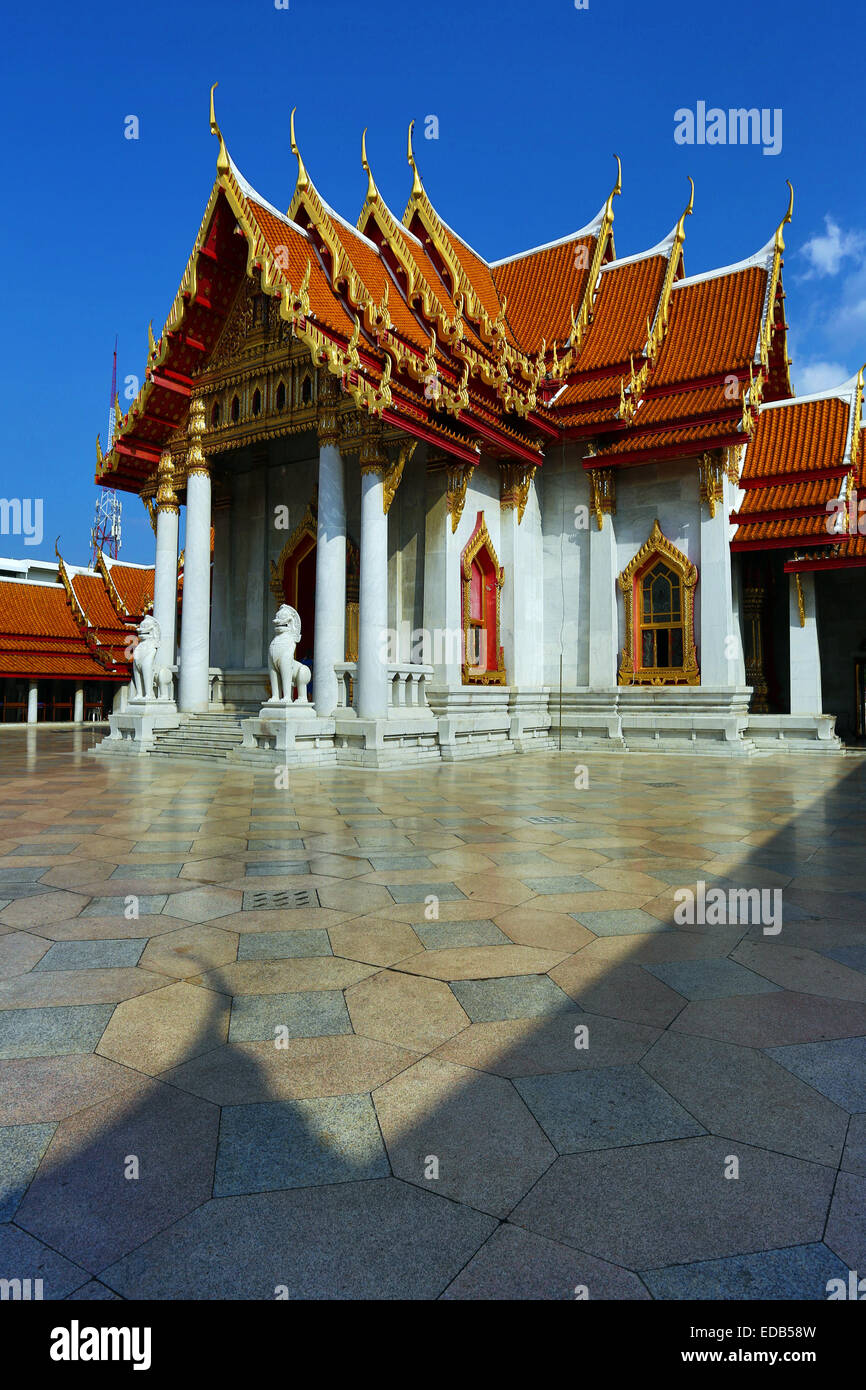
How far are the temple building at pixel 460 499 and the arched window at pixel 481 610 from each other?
69mm

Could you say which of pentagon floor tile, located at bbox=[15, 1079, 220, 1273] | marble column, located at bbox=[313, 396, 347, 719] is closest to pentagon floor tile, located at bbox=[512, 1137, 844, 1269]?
pentagon floor tile, located at bbox=[15, 1079, 220, 1273]

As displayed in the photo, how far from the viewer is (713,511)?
16406 mm

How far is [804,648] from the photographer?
56.1ft

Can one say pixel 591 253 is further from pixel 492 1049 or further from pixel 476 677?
pixel 492 1049

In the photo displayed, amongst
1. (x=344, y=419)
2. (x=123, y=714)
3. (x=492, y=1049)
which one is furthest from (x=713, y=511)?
(x=492, y=1049)

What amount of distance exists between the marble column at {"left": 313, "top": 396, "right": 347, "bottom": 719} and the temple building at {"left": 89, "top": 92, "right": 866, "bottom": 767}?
0.04 metres

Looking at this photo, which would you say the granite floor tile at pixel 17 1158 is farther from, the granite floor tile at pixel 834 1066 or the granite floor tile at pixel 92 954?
the granite floor tile at pixel 834 1066

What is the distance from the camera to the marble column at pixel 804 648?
55.7 feet

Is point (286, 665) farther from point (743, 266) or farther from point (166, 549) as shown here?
point (743, 266)

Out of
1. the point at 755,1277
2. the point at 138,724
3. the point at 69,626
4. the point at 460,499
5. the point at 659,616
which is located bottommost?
the point at 755,1277

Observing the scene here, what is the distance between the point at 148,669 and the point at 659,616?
10.9m

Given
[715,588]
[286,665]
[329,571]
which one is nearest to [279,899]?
[286,665]

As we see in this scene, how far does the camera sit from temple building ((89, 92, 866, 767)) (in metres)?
13.2
